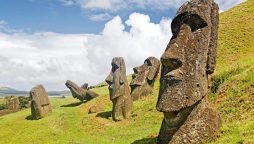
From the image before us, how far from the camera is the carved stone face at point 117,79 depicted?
35.8m

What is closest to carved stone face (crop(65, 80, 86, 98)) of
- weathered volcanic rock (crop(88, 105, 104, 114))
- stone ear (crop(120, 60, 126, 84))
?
weathered volcanic rock (crop(88, 105, 104, 114))

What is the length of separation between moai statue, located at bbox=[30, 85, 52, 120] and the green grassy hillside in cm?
95

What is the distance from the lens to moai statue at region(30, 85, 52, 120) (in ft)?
137

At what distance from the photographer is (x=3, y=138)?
35.4m

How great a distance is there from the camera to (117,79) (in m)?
36.0

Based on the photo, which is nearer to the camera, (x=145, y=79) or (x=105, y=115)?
(x=105, y=115)

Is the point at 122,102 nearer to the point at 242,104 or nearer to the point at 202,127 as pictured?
the point at 242,104

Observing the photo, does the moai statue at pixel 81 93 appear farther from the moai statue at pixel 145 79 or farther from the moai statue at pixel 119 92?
the moai statue at pixel 119 92

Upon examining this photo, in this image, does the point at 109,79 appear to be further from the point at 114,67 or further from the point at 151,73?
the point at 151,73

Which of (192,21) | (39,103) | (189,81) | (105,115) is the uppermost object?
(192,21)

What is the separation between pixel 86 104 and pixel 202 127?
30721 mm

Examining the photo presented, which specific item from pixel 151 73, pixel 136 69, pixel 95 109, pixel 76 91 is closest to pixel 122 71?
pixel 95 109

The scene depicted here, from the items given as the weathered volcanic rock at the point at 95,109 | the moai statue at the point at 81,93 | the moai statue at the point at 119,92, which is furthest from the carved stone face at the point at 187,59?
the moai statue at the point at 81,93

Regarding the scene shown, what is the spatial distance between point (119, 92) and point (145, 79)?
7.55 metres
